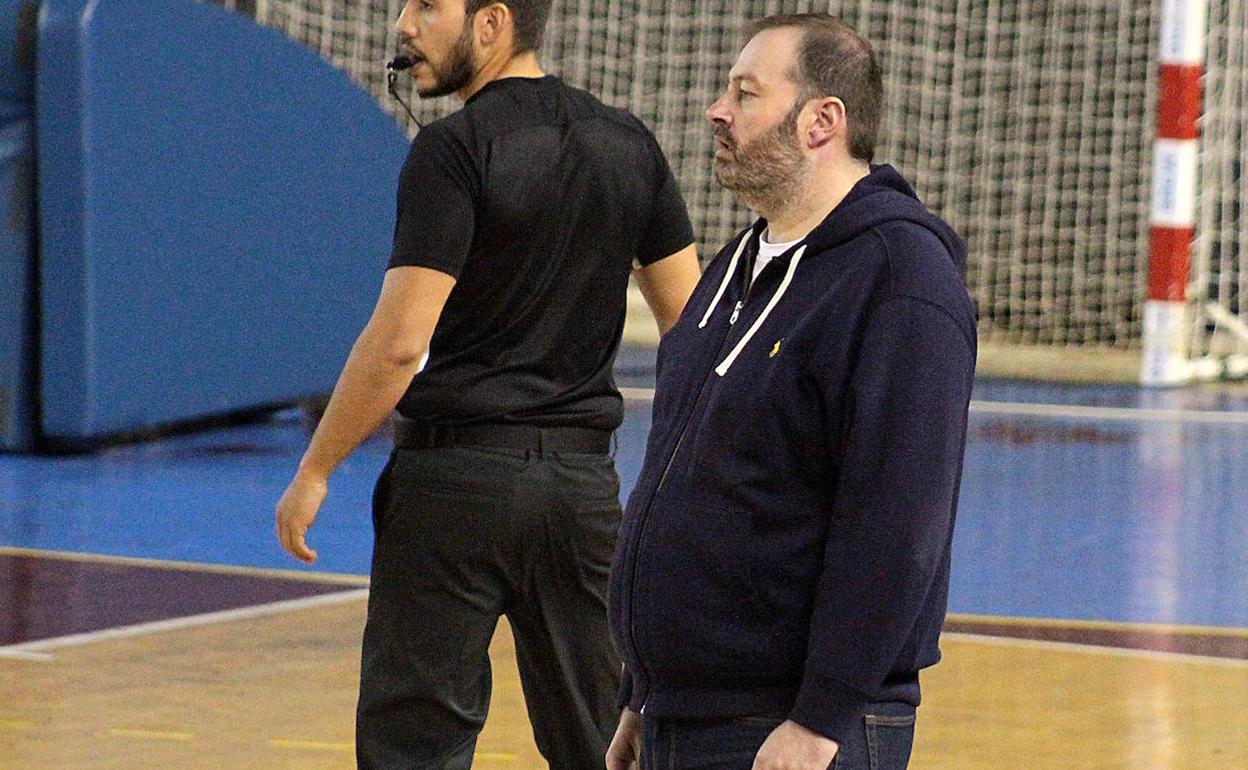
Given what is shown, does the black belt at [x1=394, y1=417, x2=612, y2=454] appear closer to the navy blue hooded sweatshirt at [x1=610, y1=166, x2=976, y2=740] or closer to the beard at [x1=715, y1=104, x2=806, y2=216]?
the navy blue hooded sweatshirt at [x1=610, y1=166, x2=976, y2=740]

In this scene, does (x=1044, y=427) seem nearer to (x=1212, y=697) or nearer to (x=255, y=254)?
(x=255, y=254)

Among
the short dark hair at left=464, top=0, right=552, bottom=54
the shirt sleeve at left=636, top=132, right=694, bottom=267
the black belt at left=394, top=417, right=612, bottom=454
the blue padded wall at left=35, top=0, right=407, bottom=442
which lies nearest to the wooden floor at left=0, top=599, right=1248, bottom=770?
the black belt at left=394, top=417, right=612, bottom=454

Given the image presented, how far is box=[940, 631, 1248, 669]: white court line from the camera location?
545 cm

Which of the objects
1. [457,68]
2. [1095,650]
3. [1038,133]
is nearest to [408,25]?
[457,68]

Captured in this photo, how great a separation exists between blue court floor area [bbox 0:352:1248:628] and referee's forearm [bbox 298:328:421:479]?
128 inches

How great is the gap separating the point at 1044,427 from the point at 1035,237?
132 inches

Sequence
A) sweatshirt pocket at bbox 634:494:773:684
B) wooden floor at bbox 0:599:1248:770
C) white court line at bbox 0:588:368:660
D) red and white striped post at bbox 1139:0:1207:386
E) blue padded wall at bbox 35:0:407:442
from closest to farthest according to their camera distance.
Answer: sweatshirt pocket at bbox 634:494:773:684 < wooden floor at bbox 0:599:1248:770 < white court line at bbox 0:588:368:660 < blue padded wall at bbox 35:0:407:442 < red and white striped post at bbox 1139:0:1207:386

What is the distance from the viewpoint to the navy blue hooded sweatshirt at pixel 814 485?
2.20 m

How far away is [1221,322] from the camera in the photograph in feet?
42.3

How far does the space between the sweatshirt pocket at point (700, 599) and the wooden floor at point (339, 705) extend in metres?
2.01

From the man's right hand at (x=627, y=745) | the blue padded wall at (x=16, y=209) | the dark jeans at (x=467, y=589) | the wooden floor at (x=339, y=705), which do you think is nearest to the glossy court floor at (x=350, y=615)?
the wooden floor at (x=339, y=705)

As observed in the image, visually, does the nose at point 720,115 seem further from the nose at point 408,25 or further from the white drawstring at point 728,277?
the nose at point 408,25

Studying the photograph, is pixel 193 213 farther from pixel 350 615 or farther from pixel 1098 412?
pixel 1098 412

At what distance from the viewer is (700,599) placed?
2.32 metres
